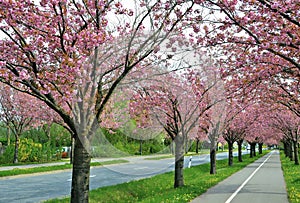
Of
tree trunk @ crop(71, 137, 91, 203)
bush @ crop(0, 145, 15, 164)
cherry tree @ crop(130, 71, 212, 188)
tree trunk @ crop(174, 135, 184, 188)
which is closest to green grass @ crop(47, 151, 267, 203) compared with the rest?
tree trunk @ crop(174, 135, 184, 188)

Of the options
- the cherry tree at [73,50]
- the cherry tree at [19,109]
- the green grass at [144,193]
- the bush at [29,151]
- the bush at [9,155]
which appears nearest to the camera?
the cherry tree at [73,50]

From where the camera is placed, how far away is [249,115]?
2725cm

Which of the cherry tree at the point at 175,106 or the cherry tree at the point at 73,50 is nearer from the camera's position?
the cherry tree at the point at 73,50

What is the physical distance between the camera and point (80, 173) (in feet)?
24.4

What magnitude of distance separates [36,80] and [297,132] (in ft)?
96.9

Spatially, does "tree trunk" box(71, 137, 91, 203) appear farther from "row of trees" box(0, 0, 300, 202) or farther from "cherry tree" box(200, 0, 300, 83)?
"cherry tree" box(200, 0, 300, 83)

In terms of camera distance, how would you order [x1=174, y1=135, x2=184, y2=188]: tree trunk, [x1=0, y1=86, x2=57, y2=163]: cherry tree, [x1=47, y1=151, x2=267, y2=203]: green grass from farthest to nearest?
[x1=0, y1=86, x2=57, y2=163]: cherry tree → [x1=174, y1=135, x2=184, y2=188]: tree trunk → [x1=47, y1=151, x2=267, y2=203]: green grass

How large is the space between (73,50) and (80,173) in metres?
2.86

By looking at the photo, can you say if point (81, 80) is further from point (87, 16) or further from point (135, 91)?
point (135, 91)

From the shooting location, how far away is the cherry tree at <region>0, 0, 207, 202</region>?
21.5ft

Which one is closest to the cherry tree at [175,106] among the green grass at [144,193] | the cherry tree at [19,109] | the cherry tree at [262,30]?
the green grass at [144,193]

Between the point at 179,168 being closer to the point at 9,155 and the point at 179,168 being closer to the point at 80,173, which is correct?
the point at 80,173

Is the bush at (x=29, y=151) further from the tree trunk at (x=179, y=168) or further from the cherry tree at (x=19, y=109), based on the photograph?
the tree trunk at (x=179, y=168)

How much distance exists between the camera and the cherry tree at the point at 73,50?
656 centimetres
